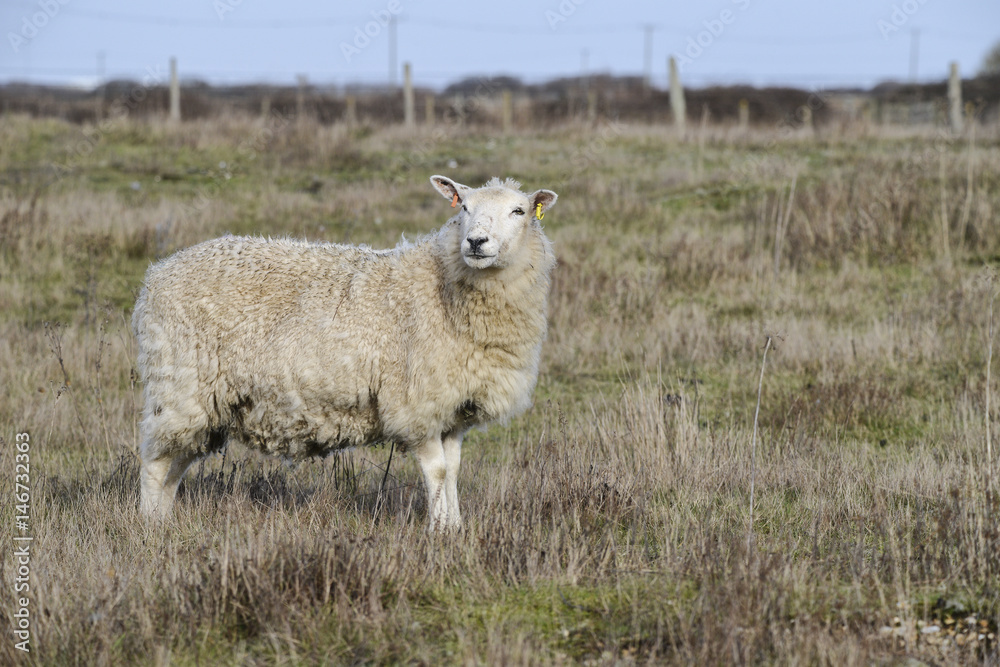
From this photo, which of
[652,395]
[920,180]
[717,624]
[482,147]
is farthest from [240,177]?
[717,624]

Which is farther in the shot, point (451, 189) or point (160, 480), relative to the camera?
point (451, 189)

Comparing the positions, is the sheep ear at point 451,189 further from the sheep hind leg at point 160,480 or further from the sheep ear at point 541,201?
the sheep hind leg at point 160,480

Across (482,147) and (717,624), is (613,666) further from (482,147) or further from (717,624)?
(482,147)

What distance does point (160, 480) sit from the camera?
15.2 ft

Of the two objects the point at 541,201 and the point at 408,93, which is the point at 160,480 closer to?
the point at 541,201

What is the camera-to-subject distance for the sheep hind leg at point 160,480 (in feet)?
15.0

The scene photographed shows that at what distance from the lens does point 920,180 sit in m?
11.9

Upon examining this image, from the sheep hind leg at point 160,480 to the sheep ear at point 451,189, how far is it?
70.5 inches

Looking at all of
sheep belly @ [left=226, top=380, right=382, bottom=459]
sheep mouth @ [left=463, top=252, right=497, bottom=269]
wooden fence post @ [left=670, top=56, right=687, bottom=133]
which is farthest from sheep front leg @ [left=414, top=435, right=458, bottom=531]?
wooden fence post @ [left=670, top=56, right=687, bottom=133]

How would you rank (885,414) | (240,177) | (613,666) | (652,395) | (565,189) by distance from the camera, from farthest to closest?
(240,177) < (565,189) < (885,414) < (652,395) < (613,666)

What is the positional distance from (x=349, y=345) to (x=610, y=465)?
1.48m

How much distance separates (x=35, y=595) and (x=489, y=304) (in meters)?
2.16

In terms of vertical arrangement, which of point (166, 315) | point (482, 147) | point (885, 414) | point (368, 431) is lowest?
point (885, 414)

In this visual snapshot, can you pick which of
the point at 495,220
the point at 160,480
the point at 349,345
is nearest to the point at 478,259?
the point at 495,220
